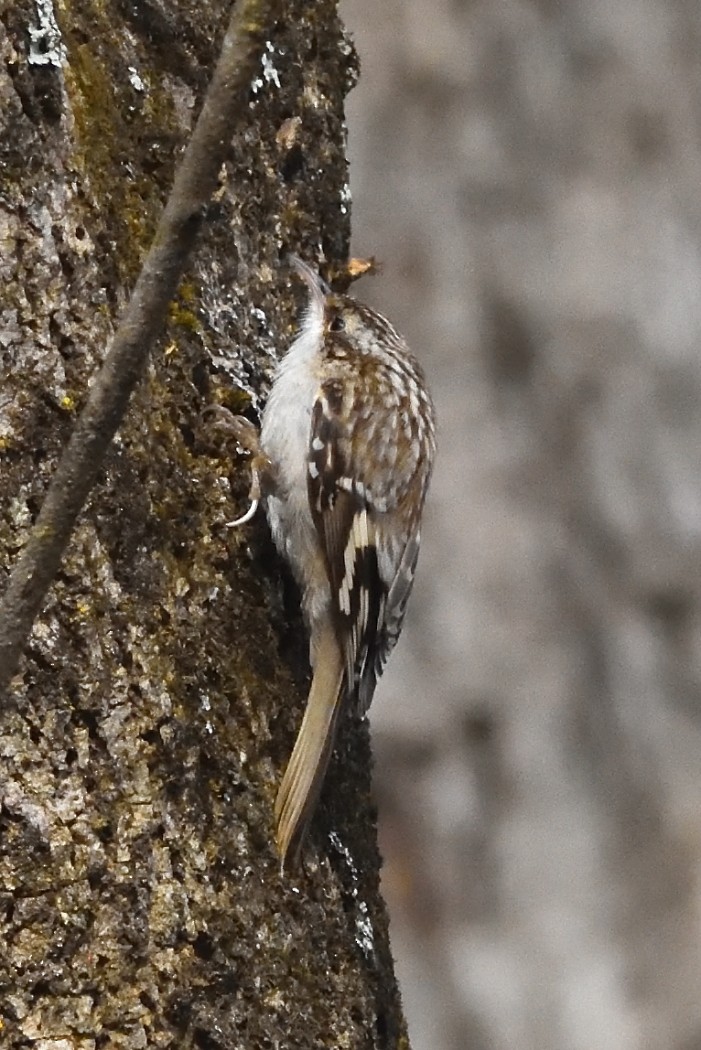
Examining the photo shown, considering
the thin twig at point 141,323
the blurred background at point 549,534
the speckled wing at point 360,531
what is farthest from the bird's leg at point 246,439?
the blurred background at point 549,534

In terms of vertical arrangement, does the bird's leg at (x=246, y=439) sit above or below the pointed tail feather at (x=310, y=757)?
above

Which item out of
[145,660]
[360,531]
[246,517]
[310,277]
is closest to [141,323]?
[145,660]

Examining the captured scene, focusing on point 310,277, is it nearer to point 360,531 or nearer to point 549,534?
point 360,531

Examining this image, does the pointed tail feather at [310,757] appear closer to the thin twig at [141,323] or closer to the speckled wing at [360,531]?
the speckled wing at [360,531]

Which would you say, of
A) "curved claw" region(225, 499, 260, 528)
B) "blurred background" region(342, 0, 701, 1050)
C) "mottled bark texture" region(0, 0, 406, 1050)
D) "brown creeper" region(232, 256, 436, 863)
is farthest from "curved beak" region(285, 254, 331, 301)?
"blurred background" region(342, 0, 701, 1050)

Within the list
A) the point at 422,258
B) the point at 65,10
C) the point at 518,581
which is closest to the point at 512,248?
the point at 422,258

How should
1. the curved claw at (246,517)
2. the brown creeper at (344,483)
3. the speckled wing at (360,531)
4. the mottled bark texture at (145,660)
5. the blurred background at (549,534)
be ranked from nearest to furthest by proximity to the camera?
the mottled bark texture at (145,660)
the curved claw at (246,517)
the brown creeper at (344,483)
the speckled wing at (360,531)
the blurred background at (549,534)

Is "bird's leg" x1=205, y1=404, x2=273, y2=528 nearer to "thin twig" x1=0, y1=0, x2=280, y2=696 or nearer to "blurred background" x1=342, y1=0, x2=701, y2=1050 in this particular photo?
"thin twig" x1=0, y1=0, x2=280, y2=696

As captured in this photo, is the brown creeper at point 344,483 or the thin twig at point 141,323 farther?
the brown creeper at point 344,483
